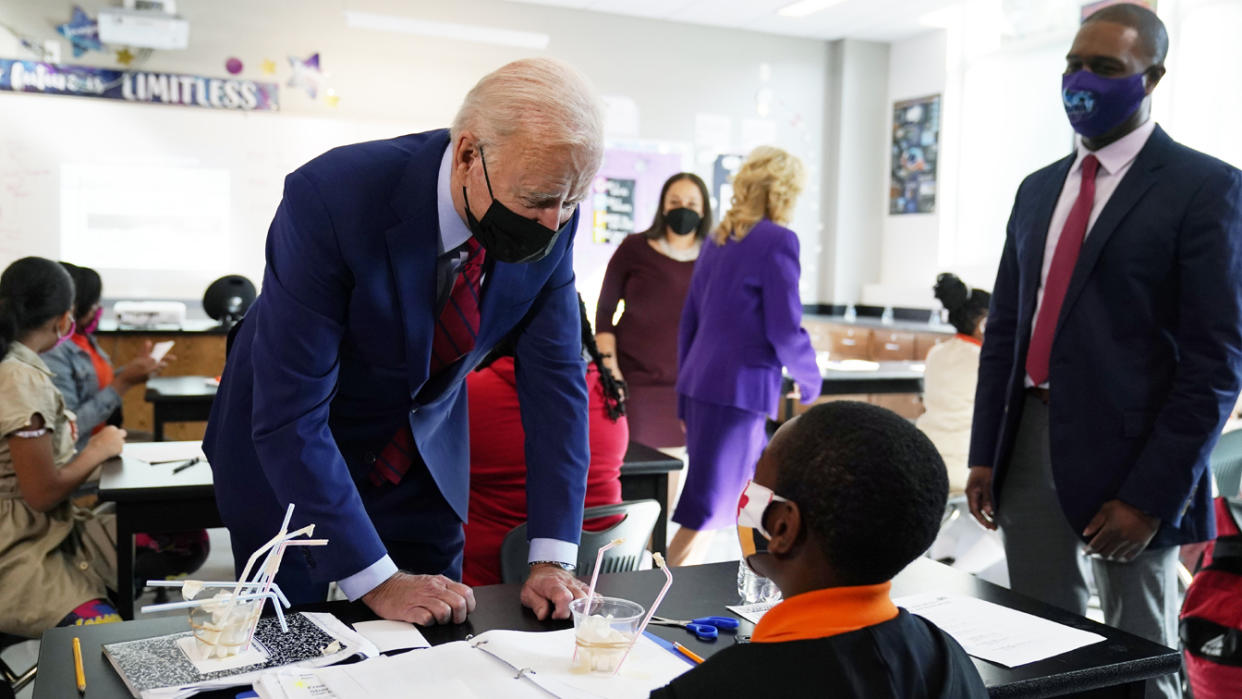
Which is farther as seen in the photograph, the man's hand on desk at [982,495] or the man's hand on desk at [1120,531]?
the man's hand on desk at [982,495]

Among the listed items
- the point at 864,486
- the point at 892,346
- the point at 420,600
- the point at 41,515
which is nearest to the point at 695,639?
the point at 420,600

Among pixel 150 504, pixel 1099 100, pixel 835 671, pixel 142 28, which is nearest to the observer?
pixel 835 671

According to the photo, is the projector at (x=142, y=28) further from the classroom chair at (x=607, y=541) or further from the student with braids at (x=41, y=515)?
the classroom chair at (x=607, y=541)

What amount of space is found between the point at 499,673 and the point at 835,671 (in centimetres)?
40

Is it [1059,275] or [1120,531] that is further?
[1059,275]

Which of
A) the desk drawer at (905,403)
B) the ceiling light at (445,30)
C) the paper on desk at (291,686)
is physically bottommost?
the desk drawer at (905,403)

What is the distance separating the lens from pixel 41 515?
Result: 225cm

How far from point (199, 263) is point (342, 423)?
560 centimetres

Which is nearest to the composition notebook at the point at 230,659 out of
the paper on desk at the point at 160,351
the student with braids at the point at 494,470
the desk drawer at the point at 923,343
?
the student with braids at the point at 494,470

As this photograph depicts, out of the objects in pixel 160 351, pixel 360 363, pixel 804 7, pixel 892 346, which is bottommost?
pixel 892 346

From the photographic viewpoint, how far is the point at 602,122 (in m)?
1.23

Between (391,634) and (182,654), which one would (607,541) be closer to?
(391,634)

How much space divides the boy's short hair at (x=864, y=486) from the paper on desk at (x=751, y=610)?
16.8 inches

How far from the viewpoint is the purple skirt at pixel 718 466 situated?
322cm
